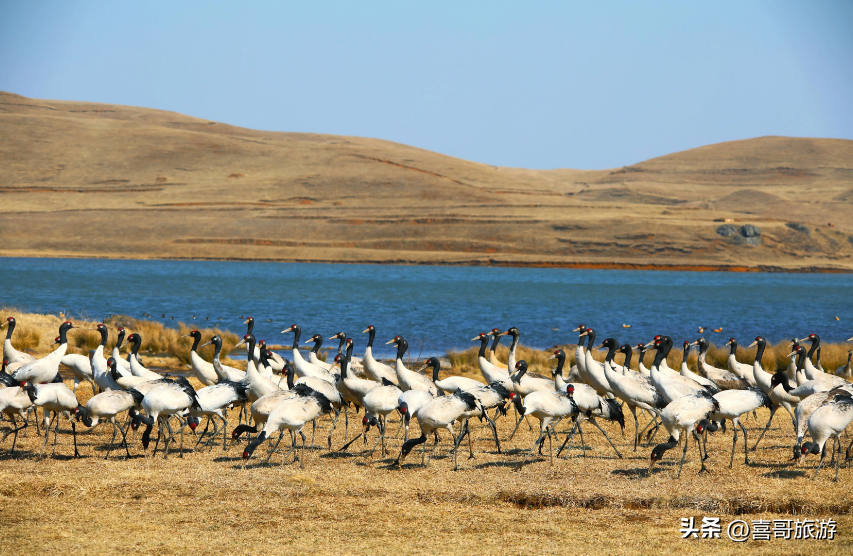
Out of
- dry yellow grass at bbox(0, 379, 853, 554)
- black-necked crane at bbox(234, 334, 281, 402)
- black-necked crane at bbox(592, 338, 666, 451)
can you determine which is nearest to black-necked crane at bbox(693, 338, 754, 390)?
black-necked crane at bbox(592, 338, 666, 451)

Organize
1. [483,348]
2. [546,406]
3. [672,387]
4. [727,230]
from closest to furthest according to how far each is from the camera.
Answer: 1. [546,406]
2. [672,387]
3. [483,348]
4. [727,230]

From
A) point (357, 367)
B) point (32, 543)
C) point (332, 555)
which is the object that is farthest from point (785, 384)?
point (32, 543)

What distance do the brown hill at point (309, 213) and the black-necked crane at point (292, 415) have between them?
102 meters

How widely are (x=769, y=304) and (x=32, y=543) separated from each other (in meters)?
64.3

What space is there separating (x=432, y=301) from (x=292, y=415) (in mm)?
46411

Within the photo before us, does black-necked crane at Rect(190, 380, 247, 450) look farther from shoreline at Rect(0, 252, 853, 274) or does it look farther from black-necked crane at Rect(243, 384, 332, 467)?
shoreline at Rect(0, 252, 853, 274)

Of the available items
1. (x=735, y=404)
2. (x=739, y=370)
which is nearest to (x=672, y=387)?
(x=735, y=404)

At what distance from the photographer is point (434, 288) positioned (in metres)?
74.7

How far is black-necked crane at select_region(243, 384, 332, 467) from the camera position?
1252 cm

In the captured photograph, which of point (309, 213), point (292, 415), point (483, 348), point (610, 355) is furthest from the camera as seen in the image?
point (309, 213)

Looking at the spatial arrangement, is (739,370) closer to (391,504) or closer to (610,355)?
(610,355)

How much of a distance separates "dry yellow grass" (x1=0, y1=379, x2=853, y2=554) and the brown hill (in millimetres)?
103102

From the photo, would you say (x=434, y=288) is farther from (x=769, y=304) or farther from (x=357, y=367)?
(x=357, y=367)

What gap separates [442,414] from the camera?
1274cm
